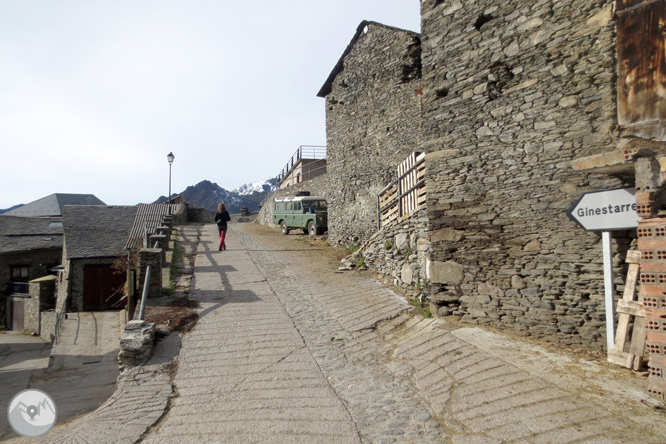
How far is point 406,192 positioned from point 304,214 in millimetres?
11399

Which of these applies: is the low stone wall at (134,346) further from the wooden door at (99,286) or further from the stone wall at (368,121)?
the wooden door at (99,286)

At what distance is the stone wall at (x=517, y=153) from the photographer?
17.8 ft

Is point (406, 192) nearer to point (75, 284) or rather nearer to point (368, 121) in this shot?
point (368, 121)

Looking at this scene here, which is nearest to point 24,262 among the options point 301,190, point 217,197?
point 301,190

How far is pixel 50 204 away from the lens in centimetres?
4509

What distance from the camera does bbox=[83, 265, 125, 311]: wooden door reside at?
1916cm

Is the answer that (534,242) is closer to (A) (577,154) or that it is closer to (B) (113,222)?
(A) (577,154)

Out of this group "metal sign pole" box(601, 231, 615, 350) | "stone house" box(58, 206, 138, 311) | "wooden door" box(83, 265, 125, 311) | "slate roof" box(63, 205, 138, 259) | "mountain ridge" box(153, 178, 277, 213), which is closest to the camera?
"metal sign pole" box(601, 231, 615, 350)

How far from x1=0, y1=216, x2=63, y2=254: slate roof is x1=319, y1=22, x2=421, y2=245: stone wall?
22.9 metres

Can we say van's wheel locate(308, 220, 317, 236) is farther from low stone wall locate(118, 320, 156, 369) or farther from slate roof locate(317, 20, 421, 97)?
low stone wall locate(118, 320, 156, 369)

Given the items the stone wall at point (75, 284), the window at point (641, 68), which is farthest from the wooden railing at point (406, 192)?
the stone wall at point (75, 284)

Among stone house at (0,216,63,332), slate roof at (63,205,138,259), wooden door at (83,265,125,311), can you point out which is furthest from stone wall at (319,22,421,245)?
stone house at (0,216,63,332)

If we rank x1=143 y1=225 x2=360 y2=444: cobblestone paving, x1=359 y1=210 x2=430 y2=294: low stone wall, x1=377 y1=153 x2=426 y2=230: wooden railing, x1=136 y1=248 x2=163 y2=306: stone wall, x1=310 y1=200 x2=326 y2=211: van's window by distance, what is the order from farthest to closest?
x1=310 y1=200 x2=326 y2=211: van's window < x1=377 y1=153 x2=426 y2=230: wooden railing < x1=136 y1=248 x2=163 y2=306: stone wall < x1=359 y1=210 x2=430 y2=294: low stone wall < x1=143 y1=225 x2=360 y2=444: cobblestone paving

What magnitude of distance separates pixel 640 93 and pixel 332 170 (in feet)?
44.9
